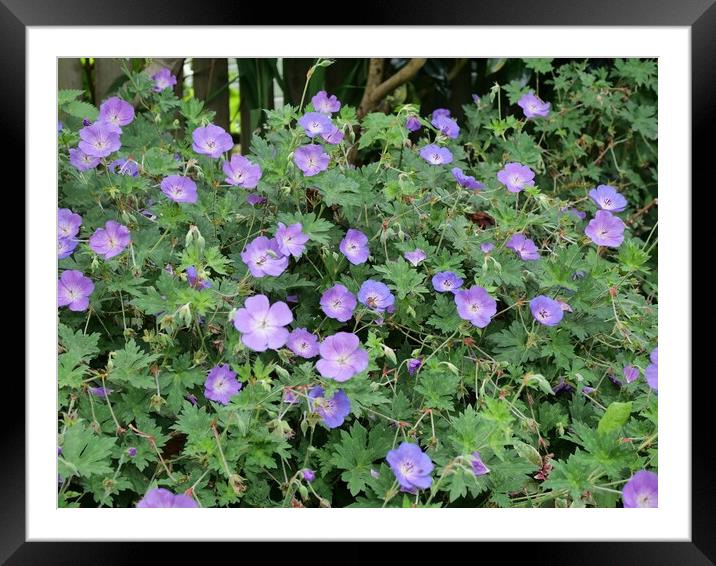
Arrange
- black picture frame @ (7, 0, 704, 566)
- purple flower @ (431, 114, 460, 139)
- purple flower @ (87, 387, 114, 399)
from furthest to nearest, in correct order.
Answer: purple flower @ (431, 114, 460, 139), purple flower @ (87, 387, 114, 399), black picture frame @ (7, 0, 704, 566)

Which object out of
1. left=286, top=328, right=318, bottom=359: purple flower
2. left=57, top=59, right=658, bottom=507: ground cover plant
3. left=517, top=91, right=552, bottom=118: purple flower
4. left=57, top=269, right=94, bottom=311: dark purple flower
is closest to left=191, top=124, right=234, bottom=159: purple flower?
left=57, top=59, right=658, bottom=507: ground cover plant

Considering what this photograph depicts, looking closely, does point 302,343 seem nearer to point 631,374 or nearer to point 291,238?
point 291,238

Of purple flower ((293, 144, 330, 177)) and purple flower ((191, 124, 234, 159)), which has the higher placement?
purple flower ((191, 124, 234, 159))

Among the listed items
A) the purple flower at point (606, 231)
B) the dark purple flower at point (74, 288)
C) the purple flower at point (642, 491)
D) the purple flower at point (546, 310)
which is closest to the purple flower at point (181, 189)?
the dark purple flower at point (74, 288)

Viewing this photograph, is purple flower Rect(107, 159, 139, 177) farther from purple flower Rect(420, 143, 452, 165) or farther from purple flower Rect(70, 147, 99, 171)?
purple flower Rect(420, 143, 452, 165)

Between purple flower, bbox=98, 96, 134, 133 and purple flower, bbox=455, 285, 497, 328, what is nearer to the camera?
purple flower, bbox=455, 285, 497, 328

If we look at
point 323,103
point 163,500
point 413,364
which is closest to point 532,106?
point 323,103
